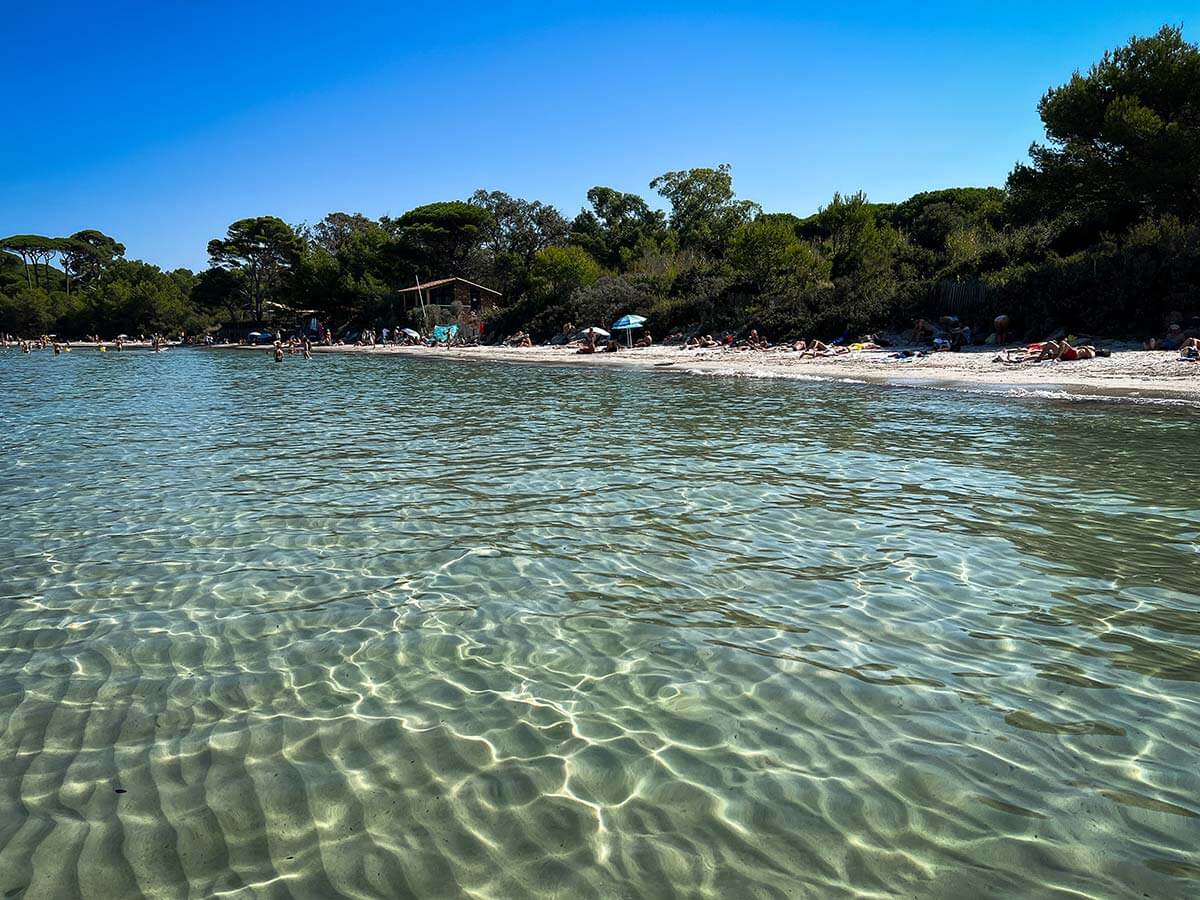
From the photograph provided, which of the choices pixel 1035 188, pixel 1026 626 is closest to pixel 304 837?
pixel 1026 626

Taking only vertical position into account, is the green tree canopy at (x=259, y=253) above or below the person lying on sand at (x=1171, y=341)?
above

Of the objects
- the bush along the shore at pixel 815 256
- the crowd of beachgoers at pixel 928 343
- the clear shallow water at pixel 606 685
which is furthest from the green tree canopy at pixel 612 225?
the clear shallow water at pixel 606 685

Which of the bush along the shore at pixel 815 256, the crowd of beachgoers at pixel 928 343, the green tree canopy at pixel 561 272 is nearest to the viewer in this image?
the crowd of beachgoers at pixel 928 343

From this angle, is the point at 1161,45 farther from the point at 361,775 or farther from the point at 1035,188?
the point at 361,775

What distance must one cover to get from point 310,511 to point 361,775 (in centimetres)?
497

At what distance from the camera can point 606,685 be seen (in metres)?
3.95

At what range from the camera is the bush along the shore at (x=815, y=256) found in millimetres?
24453

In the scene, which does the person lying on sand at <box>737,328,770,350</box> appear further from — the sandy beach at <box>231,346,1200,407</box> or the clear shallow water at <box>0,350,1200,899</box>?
the clear shallow water at <box>0,350,1200,899</box>

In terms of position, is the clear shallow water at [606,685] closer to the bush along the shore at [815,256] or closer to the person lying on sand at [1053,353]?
the person lying on sand at [1053,353]

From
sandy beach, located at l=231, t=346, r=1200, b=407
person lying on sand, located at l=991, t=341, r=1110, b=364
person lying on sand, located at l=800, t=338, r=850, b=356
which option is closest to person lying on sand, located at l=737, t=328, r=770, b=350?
sandy beach, located at l=231, t=346, r=1200, b=407

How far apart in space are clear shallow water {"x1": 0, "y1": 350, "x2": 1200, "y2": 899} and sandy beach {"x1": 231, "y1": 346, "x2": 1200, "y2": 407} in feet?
29.9

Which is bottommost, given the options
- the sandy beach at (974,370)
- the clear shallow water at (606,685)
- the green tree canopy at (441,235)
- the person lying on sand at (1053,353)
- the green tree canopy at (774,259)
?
the clear shallow water at (606,685)

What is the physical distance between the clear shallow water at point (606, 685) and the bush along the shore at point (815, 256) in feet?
63.6

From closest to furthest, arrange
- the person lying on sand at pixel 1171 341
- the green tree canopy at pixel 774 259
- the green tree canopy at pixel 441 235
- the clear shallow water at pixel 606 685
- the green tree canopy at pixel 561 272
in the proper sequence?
1. the clear shallow water at pixel 606 685
2. the person lying on sand at pixel 1171 341
3. the green tree canopy at pixel 774 259
4. the green tree canopy at pixel 561 272
5. the green tree canopy at pixel 441 235
